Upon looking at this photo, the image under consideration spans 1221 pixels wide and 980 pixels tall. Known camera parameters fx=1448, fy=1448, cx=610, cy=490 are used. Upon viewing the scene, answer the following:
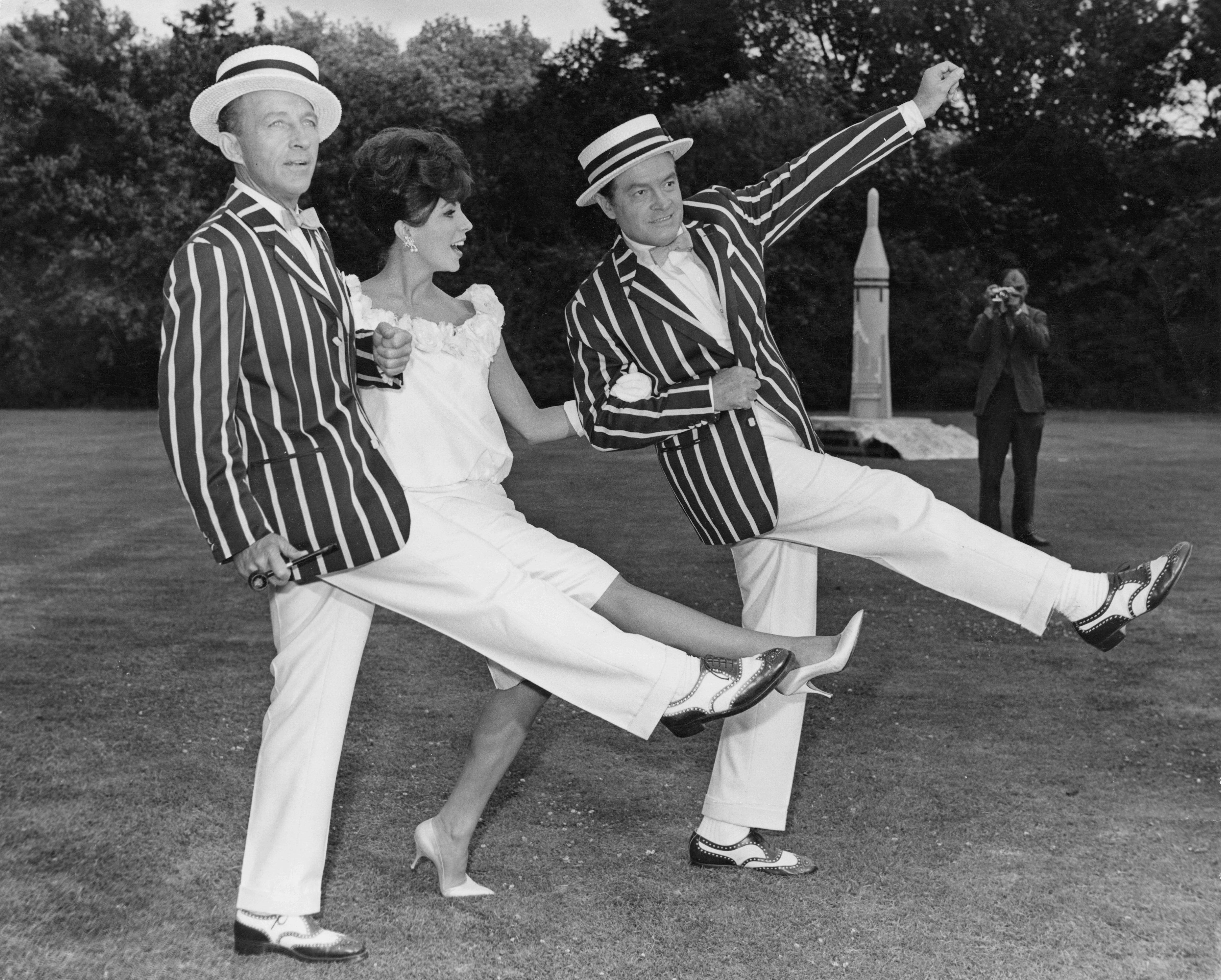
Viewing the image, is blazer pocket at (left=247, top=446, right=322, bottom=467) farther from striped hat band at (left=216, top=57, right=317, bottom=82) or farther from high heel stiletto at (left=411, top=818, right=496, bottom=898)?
high heel stiletto at (left=411, top=818, right=496, bottom=898)

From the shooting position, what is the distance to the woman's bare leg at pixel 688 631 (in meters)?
3.64

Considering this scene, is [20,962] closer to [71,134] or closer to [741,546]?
[741,546]

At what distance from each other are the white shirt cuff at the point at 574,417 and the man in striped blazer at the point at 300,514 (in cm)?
85

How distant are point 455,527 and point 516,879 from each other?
1.33 m

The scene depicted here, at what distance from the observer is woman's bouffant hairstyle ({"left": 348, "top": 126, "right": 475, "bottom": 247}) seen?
3.94 m

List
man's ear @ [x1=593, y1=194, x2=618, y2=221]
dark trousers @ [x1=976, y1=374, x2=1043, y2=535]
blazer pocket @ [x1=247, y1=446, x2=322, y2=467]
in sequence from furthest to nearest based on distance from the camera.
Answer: dark trousers @ [x1=976, y1=374, x2=1043, y2=535]
man's ear @ [x1=593, y1=194, x2=618, y2=221]
blazer pocket @ [x1=247, y1=446, x2=322, y2=467]

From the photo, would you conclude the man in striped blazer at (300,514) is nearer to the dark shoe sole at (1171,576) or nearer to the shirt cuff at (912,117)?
the dark shoe sole at (1171,576)

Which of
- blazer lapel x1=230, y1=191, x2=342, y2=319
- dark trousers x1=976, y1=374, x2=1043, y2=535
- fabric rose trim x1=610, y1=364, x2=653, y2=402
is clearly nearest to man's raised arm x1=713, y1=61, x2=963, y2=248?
fabric rose trim x1=610, y1=364, x2=653, y2=402

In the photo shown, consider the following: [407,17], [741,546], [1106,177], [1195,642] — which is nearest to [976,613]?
[1195,642]

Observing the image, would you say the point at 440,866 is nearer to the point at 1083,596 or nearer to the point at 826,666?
the point at 826,666

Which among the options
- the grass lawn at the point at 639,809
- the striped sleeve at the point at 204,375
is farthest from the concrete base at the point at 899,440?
the striped sleeve at the point at 204,375

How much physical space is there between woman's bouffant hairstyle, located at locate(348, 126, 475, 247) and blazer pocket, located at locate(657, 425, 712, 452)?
921 mm

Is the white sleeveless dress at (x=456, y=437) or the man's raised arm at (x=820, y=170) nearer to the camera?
the white sleeveless dress at (x=456, y=437)

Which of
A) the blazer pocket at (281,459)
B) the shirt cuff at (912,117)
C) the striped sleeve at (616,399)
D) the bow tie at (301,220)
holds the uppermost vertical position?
the shirt cuff at (912,117)
